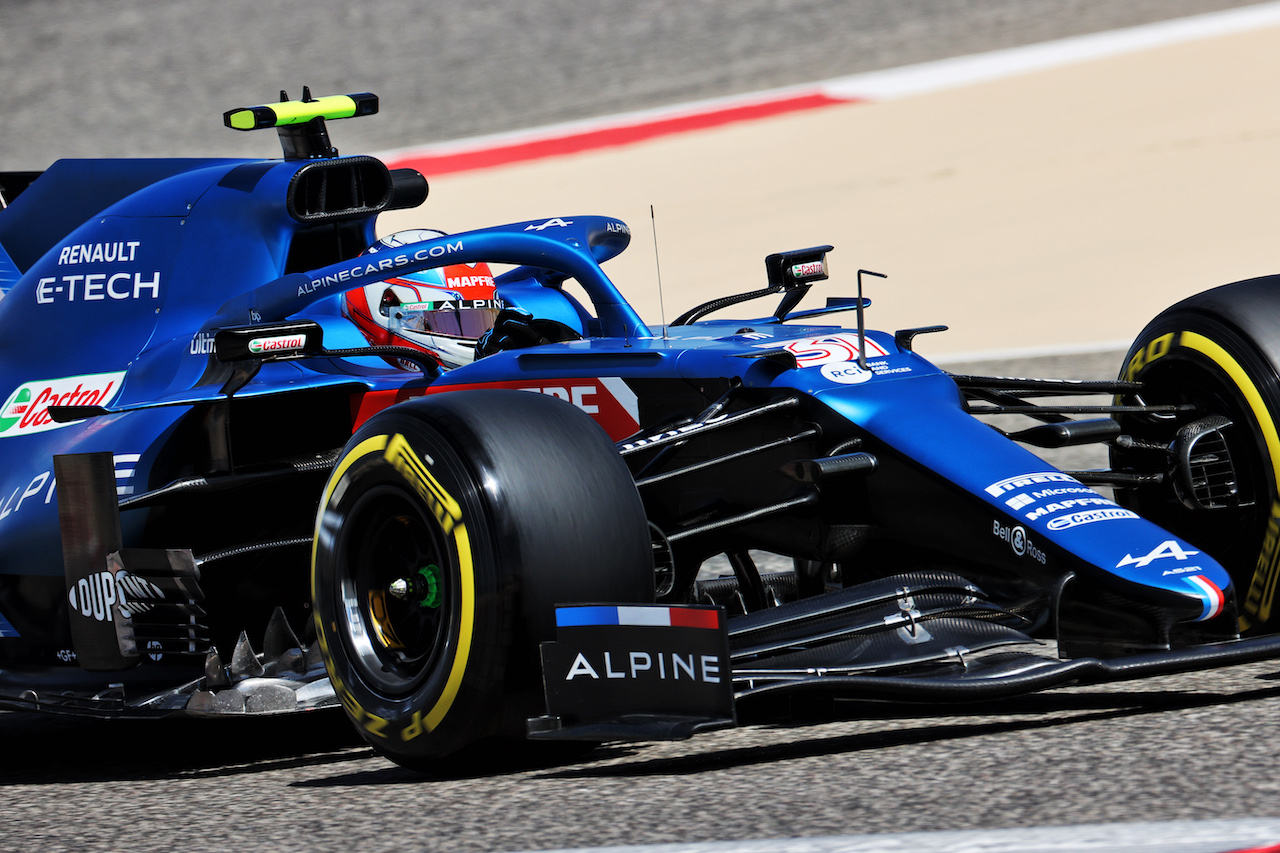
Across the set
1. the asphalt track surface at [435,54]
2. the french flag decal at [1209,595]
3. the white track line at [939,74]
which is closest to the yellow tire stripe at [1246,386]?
the french flag decal at [1209,595]

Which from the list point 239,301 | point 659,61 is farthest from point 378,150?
point 239,301

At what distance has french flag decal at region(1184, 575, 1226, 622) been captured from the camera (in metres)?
4.32

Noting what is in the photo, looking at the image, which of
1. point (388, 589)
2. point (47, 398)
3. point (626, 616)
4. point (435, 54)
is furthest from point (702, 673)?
point (435, 54)

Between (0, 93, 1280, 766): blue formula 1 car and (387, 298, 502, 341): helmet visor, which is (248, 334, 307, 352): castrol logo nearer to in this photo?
(0, 93, 1280, 766): blue formula 1 car

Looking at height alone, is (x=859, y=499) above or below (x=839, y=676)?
above

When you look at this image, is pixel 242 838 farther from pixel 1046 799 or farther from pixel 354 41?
pixel 354 41

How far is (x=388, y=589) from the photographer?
4605mm

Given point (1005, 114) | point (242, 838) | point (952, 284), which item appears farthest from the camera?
point (1005, 114)

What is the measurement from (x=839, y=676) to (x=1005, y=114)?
20.7 metres

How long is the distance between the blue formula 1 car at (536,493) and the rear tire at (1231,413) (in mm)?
13

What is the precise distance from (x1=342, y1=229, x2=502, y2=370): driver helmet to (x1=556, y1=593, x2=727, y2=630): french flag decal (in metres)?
2.17

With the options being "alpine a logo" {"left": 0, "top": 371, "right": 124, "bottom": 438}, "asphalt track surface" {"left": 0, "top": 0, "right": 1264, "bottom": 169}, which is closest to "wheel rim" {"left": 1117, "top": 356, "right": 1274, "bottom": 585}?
"alpine a logo" {"left": 0, "top": 371, "right": 124, "bottom": 438}

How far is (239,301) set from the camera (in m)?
6.14

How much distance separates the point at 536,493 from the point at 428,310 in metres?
2.30
